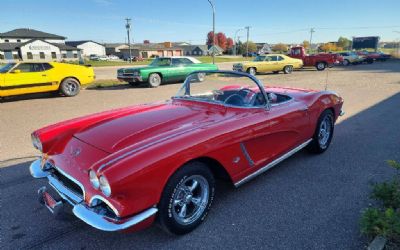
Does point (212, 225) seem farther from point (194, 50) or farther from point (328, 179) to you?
point (194, 50)

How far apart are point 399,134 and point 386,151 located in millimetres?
1278

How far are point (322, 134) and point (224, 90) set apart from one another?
75.8 inches

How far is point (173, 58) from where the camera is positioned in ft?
45.8

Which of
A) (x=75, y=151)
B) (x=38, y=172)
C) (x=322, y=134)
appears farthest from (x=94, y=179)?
(x=322, y=134)

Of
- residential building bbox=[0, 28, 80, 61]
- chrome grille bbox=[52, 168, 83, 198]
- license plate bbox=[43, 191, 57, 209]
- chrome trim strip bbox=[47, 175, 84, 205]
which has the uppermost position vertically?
residential building bbox=[0, 28, 80, 61]

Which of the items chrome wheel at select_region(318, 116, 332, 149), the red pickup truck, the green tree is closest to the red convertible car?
chrome wheel at select_region(318, 116, 332, 149)

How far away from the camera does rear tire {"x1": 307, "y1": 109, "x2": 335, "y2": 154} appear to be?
423 cm

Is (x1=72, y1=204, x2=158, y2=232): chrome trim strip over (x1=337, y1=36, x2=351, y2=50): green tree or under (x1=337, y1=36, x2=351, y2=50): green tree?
under

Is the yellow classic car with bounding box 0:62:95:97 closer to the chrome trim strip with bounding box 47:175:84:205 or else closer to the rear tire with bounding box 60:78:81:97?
the rear tire with bounding box 60:78:81:97

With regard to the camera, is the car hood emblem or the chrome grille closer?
the chrome grille

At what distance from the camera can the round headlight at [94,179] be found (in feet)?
6.91

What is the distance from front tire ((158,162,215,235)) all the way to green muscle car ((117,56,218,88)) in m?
10.4

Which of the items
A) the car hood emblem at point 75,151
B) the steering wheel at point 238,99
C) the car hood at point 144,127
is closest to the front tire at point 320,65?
the steering wheel at point 238,99

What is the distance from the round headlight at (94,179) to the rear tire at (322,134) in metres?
3.26
